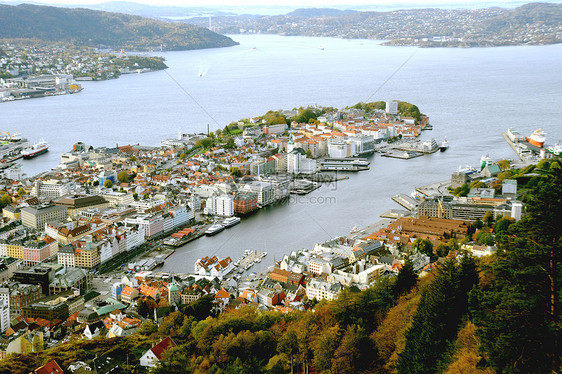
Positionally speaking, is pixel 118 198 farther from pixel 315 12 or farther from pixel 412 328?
pixel 315 12

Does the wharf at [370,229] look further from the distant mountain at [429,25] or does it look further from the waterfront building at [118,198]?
the distant mountain at [429,25]

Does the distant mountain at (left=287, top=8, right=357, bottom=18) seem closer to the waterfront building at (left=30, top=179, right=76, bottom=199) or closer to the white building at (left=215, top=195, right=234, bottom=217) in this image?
the waterfront building at (left=30, top=179, right=76, bottom=199)

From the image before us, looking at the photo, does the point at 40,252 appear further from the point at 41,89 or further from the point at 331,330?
the point at 41,89

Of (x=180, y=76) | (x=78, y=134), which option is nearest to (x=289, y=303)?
(x=78, y=134)

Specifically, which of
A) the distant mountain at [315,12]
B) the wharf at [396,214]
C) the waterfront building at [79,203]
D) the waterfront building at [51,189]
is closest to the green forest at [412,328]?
the wharf at [396,214]

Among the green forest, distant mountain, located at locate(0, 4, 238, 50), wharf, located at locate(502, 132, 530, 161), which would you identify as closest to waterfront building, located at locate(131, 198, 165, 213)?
the green forest

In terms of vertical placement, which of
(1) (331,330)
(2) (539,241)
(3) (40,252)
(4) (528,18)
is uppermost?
(4) (528,18)
